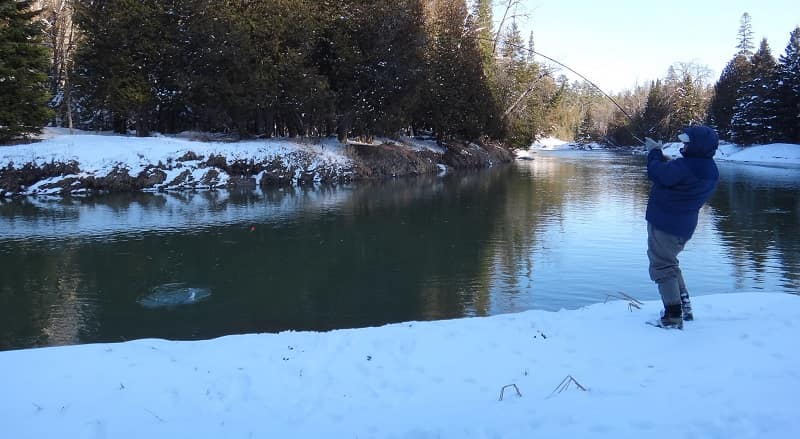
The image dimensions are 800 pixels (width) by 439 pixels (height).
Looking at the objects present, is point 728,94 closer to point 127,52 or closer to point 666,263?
point 127,52

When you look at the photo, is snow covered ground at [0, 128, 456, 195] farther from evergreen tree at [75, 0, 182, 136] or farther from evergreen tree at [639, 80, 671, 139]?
evergreen tree at [639, 80, 671, 139]

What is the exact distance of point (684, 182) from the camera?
536 cm

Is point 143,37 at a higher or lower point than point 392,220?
higher

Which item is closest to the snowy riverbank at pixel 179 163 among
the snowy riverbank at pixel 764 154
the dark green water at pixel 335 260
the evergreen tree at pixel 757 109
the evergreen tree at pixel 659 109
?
the dark green water at pixel 335 260

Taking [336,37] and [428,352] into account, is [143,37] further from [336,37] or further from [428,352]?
[428,352]

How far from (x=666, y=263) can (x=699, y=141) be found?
117 centimetres

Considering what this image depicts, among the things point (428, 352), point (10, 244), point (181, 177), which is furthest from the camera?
point (181, 177)

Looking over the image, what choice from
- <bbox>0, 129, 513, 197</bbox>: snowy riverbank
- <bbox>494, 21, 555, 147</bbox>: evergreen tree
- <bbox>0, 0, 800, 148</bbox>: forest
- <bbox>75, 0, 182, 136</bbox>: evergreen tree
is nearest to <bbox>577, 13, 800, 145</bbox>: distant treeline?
<bbox>494, 21, 555, 147</bbox>: evergreen tree

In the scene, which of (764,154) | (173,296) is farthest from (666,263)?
(764,154)

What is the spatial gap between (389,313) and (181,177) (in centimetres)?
2034

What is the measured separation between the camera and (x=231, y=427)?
389cm

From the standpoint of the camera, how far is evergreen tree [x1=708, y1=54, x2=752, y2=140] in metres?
58.1

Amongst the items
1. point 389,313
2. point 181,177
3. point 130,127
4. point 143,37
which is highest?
point 143,37

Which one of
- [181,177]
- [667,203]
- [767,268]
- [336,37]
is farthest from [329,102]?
[667,203]
